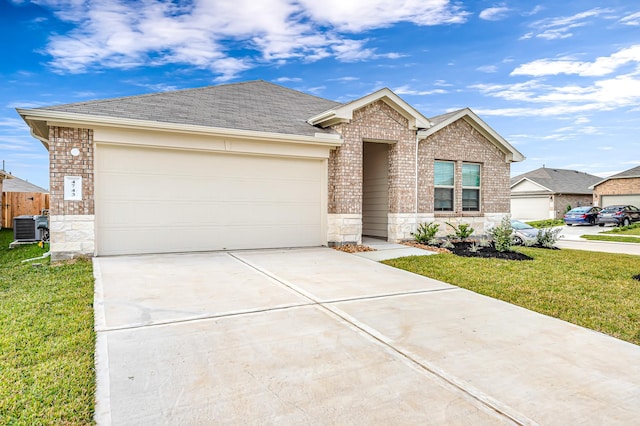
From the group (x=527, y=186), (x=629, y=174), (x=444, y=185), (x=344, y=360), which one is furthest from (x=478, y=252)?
(x=527, y=186)

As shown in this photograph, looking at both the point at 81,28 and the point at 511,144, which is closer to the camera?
the point at 81,28

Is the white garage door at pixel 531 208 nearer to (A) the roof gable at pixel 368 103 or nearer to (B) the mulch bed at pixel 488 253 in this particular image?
(B) the mulch bed at pixel 488 253

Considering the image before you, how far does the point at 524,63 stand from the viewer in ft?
50.5

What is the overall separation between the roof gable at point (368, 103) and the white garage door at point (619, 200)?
28.6 m

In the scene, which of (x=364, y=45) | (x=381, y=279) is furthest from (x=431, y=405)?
(x=364, y=45)

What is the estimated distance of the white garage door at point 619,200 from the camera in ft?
100

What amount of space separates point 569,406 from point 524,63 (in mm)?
15956

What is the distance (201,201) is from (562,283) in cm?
797

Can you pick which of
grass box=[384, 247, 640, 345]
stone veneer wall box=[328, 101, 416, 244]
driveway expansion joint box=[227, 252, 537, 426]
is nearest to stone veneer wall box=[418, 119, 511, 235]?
stone veneer wall box=[328, 101, 416, 244]

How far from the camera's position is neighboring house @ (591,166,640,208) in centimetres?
3056

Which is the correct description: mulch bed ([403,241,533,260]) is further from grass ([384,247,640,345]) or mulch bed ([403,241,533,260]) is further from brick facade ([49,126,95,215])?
brick facade ([49,126,95,215])

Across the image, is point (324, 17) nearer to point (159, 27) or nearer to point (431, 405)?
point (159, 27)

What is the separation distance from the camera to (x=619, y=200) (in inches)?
1238

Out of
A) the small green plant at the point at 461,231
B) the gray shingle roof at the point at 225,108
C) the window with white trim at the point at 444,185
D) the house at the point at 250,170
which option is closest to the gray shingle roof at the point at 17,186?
the gray shingle roof at the point at 225,108
